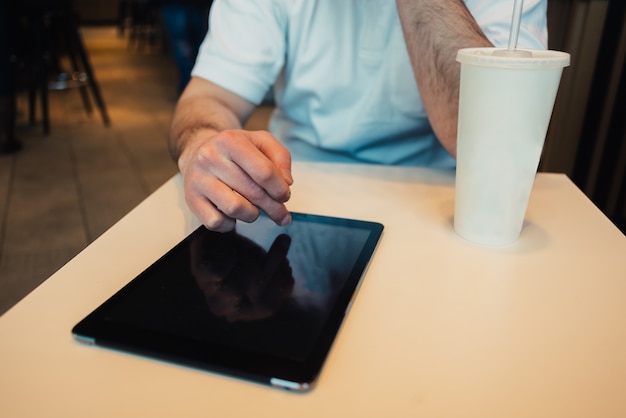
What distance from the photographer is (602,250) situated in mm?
456

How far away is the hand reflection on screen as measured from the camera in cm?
35

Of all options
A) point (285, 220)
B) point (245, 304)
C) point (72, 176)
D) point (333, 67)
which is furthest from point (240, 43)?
point (72, 176)

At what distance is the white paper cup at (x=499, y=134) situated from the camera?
1.31 feet

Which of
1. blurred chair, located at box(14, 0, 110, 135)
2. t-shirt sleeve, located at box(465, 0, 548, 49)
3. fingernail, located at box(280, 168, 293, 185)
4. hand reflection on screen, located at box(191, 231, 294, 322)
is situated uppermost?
t-shirt sleeve, located at box(465, 0, 548, 49)

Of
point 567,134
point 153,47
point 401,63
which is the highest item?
point 401,63

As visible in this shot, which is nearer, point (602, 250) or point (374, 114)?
point (602, 250)

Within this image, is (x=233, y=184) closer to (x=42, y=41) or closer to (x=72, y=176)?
(x=72, y=176)

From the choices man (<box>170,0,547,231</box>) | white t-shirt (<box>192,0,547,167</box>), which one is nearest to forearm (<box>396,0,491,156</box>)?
man (<box>170,0,547,231</box>)

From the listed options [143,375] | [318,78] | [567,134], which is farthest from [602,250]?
[567,134]

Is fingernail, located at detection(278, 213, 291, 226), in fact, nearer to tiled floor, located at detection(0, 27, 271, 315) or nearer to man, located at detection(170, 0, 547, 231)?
man, located at detection(170, 0, 547, 231)

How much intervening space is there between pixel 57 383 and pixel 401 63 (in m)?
0.66

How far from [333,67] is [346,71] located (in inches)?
0.9

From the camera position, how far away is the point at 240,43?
783 mm

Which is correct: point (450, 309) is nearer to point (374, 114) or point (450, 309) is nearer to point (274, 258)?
point (274, 258)
